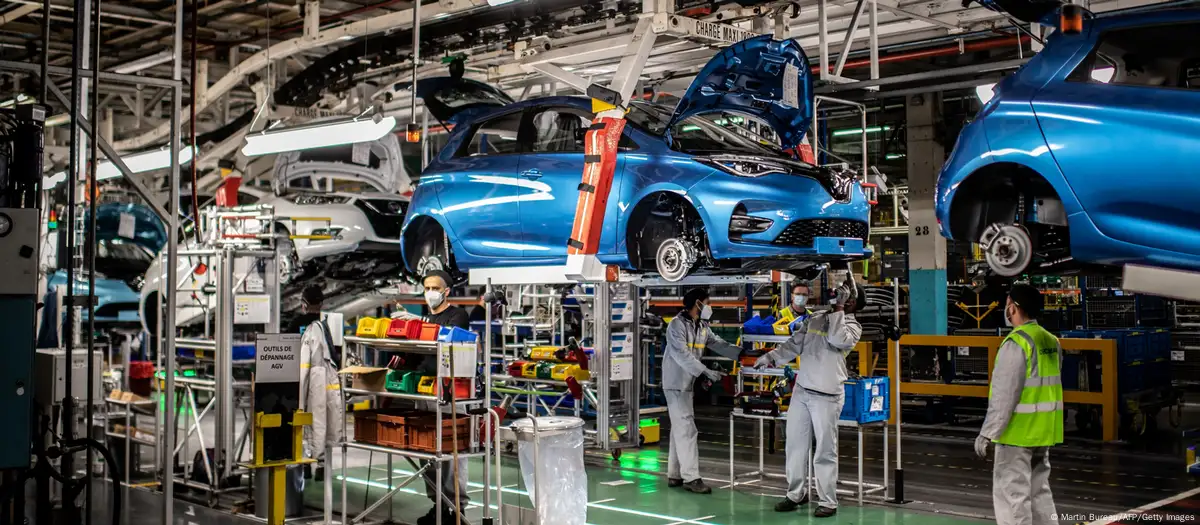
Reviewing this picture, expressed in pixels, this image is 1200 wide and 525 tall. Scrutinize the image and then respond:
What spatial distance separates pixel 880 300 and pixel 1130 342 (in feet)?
10.7

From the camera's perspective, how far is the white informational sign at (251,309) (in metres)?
7.86

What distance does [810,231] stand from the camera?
6789 mm

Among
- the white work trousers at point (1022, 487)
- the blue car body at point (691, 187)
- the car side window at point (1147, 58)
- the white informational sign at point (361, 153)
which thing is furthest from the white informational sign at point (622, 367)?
the car side window at point (1147, 58)

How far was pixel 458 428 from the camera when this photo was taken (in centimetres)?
640

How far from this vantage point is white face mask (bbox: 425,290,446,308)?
24.3 feet

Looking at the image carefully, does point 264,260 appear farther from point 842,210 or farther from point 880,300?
point 880,300

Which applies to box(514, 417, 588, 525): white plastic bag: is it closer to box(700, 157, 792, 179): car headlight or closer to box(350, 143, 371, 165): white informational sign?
box(700, 157, 792, 179): car headlight

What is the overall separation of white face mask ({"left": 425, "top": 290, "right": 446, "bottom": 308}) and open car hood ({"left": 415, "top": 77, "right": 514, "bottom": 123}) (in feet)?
5.66

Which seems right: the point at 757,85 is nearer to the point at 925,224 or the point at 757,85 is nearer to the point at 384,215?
the point at 384,215

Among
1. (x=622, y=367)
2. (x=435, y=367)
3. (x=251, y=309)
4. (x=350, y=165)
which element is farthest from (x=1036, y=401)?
(x=350, y=165)

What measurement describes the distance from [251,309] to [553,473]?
3.07m

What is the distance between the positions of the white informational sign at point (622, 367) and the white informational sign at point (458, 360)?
9.89 feet

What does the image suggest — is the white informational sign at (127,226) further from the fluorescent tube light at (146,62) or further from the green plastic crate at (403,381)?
the green plastic crate at (403,381)

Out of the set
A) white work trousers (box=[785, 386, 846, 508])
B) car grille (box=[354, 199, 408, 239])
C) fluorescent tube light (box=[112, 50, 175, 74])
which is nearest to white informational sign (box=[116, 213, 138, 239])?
fluorescent tube light (box=[112, 50, 175, 74])
